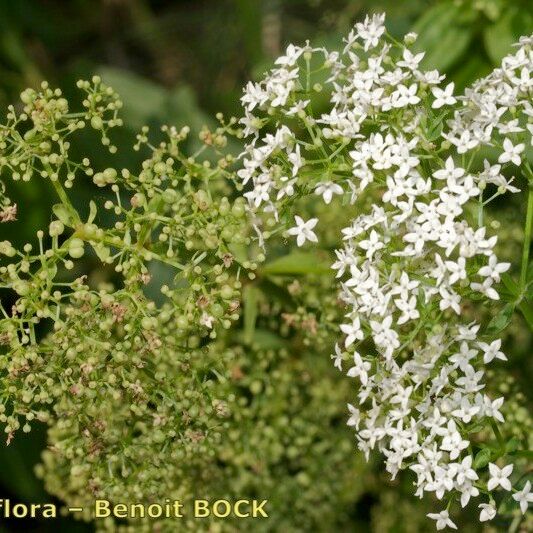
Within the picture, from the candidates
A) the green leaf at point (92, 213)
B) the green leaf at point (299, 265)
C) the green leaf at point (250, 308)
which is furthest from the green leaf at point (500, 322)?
the green leaf at point (92, 213)

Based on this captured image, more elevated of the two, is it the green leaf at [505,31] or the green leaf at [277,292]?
the green leaf at [505,31]

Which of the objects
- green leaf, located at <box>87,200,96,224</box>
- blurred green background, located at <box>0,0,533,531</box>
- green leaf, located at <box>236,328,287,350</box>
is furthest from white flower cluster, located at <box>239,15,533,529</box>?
blurred green background, located at <box>0,0,533,531</box>

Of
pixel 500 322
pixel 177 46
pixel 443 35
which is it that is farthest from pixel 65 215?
pixel 177 46

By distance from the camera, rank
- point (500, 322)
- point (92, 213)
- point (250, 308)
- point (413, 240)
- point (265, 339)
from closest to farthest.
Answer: point (413, 240)
point (500, 322)
point (92, 213)
point (250, 308)
point (265, 339)

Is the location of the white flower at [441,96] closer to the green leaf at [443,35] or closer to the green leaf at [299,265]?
the green leaf at [299,265]

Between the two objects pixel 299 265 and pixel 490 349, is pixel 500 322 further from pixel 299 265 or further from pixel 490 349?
pixel 299 265

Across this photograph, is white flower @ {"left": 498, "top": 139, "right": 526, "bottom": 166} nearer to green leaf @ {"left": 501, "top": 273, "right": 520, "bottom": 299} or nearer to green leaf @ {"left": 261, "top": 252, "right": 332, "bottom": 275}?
green leaf @ {"left": 501, "top": 273, "right": 520, "bottom": 299}

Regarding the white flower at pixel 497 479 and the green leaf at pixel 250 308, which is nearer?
the white flower at pixel 497 479
